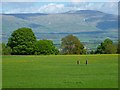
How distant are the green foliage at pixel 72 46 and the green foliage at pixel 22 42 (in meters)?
15.0

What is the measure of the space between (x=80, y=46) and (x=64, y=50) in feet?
49.2

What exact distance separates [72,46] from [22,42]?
67.8 feet

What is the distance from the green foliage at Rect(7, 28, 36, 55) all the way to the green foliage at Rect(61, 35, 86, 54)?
1496 cm

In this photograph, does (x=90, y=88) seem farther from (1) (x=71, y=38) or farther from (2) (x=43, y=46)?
(1) (x=71, y=38)

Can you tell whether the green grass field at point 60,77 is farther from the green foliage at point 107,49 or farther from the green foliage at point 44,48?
the green foliage at point 107,49

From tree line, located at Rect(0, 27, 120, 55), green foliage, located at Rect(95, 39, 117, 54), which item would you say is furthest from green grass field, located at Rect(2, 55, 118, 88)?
green foliage, located at Rect(95, 39, 117, 54)

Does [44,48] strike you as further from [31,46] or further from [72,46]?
[72,46]

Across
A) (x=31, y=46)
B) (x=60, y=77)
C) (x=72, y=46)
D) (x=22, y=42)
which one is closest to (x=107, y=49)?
(x=72, y=46)

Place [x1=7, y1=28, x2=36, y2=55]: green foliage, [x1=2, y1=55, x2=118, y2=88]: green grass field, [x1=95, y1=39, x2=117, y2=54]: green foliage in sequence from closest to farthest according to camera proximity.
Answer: [x1=2, y1=55, x2=118, y2=88]: green grass field
[x1=7, y1=28, x2=36, y2=55]: green foliage
[x1=95, y1=39, x2=117, y2=54]: green foliage

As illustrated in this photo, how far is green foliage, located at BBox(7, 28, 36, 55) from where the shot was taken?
399 feet

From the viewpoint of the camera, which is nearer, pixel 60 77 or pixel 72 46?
pixel 60 77

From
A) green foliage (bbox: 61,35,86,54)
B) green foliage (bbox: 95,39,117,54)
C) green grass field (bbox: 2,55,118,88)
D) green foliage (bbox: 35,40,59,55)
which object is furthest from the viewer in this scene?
green foliage (bbox: 61,35,86,54)

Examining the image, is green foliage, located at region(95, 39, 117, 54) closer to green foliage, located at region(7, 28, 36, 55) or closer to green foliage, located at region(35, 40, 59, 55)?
green foliage, located at region(35, 40, 59, 55)

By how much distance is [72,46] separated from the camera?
141000 millimetres
